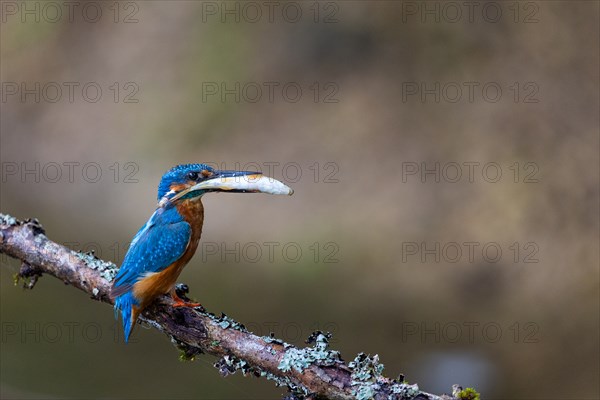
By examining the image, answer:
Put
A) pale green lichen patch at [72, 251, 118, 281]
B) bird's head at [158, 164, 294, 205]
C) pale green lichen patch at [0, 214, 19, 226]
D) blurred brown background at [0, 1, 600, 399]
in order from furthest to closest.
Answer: blurred brown background at [0, 1, 600, 399], pale green lichen patch at [0, 214, 19, 226], pale green lichen patch at [72, 251, 118, 281], bird's head at [158, 164, 294, 205]

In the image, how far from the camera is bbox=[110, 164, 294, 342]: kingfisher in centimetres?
320

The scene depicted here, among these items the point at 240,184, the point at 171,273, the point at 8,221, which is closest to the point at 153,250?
the point at 171,273

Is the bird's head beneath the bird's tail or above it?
above

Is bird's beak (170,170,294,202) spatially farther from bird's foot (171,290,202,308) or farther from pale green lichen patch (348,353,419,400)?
pale green lichen patch (348,353,419,400)

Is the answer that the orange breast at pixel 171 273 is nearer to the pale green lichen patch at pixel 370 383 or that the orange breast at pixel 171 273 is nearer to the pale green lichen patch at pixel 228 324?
the pale green lichen patch at pixel 228 324

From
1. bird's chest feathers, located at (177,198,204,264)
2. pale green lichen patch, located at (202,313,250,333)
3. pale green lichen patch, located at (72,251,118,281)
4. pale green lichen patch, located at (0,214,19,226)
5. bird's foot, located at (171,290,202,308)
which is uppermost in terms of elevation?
bird's chest feathers, located at (177,198,204,264)

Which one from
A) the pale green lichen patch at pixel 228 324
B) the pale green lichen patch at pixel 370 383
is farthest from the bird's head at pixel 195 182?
the pale green lichen patch at pixel 370 383

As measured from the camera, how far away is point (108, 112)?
1033cm

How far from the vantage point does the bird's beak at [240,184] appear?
2.98m

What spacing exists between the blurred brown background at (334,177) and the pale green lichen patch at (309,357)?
331cm

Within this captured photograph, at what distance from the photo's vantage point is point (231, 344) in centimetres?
297

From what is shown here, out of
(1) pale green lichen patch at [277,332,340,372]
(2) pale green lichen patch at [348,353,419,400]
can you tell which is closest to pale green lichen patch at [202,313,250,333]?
(1) pale green lichen patch at [277,332,340,372]

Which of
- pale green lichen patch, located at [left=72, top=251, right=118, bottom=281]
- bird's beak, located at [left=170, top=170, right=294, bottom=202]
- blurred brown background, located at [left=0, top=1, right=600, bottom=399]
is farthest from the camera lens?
blurred brown background, located at [left=0, top=1, right=600, bottom=399]

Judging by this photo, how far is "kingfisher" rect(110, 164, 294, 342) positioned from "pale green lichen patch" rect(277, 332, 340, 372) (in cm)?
58
